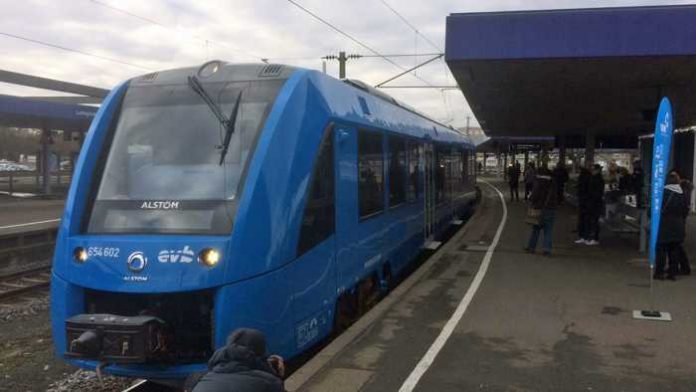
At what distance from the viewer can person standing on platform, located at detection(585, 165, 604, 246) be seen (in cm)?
1313

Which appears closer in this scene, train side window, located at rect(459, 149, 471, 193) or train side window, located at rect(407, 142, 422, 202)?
train side window, located at rect(407, 142, 422, 202)

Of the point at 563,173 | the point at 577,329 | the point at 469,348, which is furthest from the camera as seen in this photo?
the point at 563,173

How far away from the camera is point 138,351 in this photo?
457cm

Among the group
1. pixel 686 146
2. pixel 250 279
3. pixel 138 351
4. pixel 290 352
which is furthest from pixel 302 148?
pixel 686 146

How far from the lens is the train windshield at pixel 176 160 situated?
17.1 feet

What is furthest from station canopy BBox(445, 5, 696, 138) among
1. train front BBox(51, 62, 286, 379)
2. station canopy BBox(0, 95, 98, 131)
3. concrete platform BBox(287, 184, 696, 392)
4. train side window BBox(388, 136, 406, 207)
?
station canopy BBox(0, 95, 98, 131)

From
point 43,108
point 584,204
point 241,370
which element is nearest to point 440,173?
point 584,204

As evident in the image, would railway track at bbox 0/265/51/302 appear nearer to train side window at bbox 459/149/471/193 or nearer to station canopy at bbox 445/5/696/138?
station canopy at bbox 445/5/696/138

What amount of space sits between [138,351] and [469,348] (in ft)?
10.1

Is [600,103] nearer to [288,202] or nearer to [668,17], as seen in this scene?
[668,17]

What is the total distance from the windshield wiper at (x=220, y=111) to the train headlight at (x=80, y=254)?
129cm

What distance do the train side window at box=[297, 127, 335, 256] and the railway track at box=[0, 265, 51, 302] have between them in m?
6.85

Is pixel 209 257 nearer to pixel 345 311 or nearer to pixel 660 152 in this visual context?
pixel 345 311

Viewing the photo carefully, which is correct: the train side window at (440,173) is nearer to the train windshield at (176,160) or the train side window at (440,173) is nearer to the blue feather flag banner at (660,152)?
the blue feather flag banner at (660,152)
